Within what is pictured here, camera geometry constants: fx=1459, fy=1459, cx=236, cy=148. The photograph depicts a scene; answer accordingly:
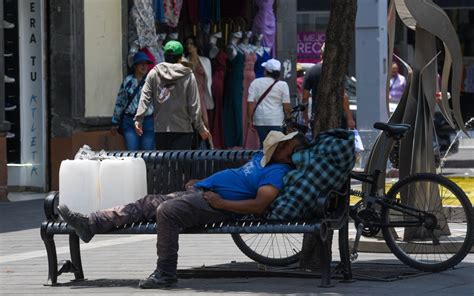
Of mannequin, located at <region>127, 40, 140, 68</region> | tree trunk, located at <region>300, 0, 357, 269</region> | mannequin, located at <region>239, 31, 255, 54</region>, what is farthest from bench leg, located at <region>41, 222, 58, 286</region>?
mannequin, located at <region>239, 31, 255, 54</region>

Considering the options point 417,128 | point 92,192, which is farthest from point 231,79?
point 92,192

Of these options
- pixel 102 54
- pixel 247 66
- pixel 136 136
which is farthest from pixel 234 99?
pixel 136 136

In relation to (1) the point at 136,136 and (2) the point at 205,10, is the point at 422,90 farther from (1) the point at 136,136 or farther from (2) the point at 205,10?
(2) the point at 205,10

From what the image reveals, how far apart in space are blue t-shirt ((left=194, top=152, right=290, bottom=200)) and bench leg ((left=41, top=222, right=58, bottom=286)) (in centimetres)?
110

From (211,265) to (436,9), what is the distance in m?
2.58

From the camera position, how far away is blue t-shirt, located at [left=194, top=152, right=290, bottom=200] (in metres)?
9.23

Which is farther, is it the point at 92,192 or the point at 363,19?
the point at 363,19

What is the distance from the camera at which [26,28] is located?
58.0ft

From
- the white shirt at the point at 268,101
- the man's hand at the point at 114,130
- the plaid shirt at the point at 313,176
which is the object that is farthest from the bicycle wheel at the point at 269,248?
the white shirt at the point at 268,101

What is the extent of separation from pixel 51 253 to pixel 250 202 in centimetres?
142

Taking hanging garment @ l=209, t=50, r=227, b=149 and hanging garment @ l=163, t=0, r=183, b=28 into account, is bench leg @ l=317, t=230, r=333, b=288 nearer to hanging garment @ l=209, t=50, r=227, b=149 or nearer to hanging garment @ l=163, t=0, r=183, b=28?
hanging garment @ l=163, t=0, r=183, b=28

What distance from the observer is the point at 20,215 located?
15203 millimetres

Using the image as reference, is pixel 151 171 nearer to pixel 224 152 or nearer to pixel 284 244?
pixel 224 152

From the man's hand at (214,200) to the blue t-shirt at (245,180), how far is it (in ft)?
0.18
